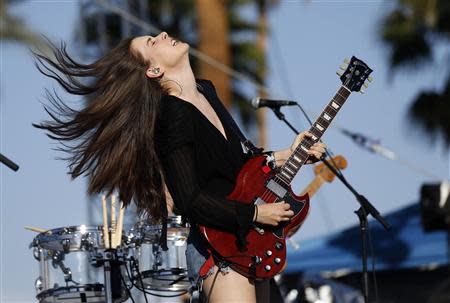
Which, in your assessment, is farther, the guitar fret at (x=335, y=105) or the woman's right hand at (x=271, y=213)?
the guitar fret at (x=335, y=105)

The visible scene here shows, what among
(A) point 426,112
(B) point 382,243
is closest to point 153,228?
(B) point 382,243

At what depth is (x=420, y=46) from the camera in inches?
901

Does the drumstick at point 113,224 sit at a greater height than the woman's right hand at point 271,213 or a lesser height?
greater

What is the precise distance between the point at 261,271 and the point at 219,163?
0.57 m

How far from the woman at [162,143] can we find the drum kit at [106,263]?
1.17 meters

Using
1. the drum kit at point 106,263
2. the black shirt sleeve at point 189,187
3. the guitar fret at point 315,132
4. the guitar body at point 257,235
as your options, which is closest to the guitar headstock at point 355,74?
the guitar fret at point 315,132

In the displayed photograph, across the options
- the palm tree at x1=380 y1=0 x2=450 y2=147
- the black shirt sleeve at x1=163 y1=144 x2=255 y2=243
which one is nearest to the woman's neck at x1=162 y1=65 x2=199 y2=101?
the black shirt sleeve at x1=163 y1=144 x2=255 y2=243

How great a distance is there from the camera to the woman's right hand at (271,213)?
552 cm

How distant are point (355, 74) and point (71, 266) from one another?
2.31 metres

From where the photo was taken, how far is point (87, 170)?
5.93m

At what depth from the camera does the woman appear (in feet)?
18.2

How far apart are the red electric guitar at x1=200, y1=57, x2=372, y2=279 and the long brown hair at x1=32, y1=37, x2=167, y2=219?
46 centimetres

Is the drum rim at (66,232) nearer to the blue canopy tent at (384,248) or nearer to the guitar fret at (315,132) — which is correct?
the guitar fret at (315,132)

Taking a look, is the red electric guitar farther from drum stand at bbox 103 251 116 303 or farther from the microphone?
drum stand at bbox 103 251 116 303
